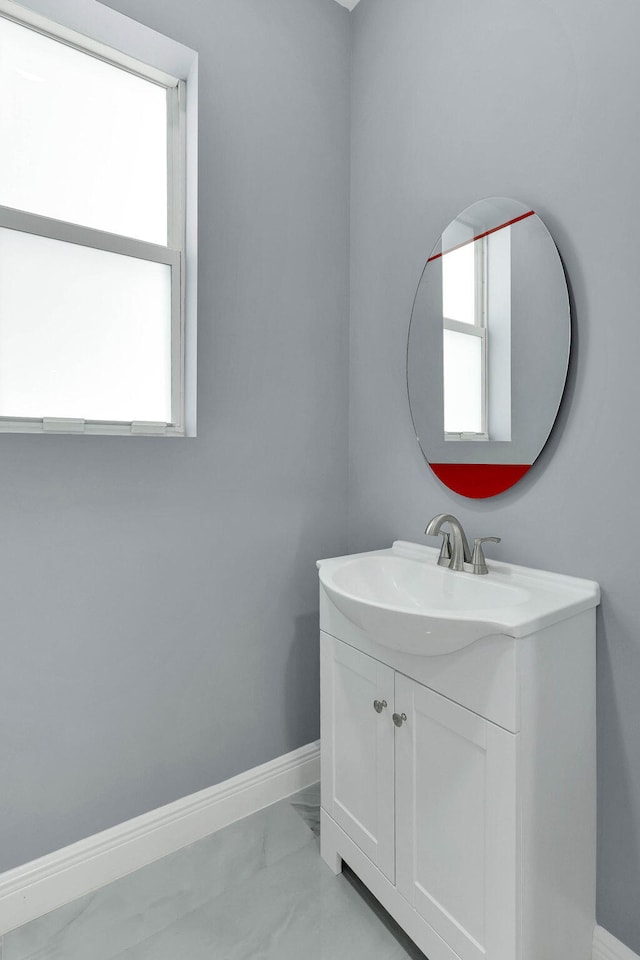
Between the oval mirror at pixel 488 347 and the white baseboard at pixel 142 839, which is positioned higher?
the oval mirror at pixel 488 347

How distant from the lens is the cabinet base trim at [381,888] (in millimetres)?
1129

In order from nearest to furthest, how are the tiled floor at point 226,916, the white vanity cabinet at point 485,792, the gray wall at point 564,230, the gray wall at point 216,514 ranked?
the white vanity cabinet at point 485,792 < the gray wall at point 564,230 < the tiled floor at point 226,916 < the gray wall at point 216,514

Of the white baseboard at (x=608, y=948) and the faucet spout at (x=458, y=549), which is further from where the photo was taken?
the faucet spout at (x=458, y=549)

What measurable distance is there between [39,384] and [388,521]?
1.11 metres

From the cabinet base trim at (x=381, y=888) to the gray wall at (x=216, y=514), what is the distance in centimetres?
36

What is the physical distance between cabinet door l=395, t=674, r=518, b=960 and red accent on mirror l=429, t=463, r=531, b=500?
538 mm

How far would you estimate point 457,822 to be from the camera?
3.49ft

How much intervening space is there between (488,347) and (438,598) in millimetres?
686

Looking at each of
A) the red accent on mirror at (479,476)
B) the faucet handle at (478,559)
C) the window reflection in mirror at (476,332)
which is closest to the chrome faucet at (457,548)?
the faucet handle at (478,559)

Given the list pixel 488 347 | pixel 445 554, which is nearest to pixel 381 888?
pixel 445 554

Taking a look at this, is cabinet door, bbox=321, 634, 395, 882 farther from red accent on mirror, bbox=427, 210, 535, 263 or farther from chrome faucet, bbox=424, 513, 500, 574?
red accent on mirror, bbox=427, 210, 535, 263

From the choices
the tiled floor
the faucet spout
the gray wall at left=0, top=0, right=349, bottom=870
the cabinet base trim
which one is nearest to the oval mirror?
the faucet spout

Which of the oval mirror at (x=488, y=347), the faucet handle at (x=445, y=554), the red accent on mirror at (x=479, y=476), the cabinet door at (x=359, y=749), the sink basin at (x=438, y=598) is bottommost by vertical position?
the cabinet door at (x=359, y=749)

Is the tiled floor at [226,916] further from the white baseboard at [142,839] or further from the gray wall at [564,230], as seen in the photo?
the gray wall at [564,230]
